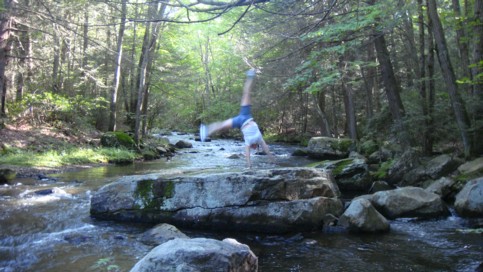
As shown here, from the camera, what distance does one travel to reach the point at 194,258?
3928 millimetres

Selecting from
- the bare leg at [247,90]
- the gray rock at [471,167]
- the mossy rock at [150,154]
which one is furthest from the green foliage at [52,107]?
the gray rock at [471,167]

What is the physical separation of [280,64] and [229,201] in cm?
1336

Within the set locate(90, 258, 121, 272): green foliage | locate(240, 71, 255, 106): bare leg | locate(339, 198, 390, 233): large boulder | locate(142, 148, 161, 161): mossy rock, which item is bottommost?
locate(90, 258, 121, 272): green foliage

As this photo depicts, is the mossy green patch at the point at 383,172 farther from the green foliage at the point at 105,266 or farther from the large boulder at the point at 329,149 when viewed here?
the green foliage at the point at 105,266

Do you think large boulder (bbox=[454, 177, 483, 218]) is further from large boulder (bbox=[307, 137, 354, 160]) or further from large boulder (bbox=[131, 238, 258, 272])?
large boulder (bbox=[307, 137, 354, 160])

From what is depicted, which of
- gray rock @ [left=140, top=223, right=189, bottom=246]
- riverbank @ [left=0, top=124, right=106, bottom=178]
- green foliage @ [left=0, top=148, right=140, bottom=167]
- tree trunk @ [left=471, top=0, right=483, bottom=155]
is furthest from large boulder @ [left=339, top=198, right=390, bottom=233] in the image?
green foliage @ [left=0, top=148, right=140, bottom=167]

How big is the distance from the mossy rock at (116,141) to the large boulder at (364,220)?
590 inches

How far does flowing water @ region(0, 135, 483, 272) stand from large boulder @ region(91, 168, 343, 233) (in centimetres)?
28

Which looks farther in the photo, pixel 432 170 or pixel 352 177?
pixel 352 177

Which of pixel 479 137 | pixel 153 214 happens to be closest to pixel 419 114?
pixel 479 137

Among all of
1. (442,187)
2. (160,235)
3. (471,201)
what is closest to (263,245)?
(160,235)

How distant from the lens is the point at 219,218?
24.5ft

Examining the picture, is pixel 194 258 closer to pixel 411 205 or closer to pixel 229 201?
pixel 229 201

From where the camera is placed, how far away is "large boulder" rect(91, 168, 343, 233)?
24.3 feet
